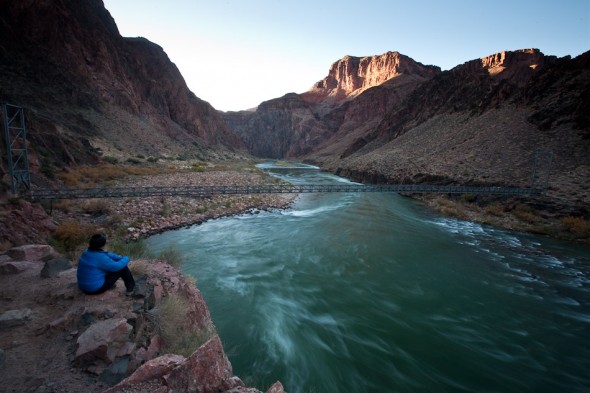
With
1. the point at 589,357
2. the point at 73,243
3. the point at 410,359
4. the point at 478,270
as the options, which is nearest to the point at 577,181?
the point at 478,270

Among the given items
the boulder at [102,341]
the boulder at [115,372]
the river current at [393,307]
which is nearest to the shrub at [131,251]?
the river current at [393,307]

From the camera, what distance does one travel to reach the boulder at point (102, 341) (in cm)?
351

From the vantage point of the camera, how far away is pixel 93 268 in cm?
488

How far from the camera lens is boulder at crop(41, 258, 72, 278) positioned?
18.5 feet

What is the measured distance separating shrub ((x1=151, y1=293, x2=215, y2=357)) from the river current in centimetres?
185

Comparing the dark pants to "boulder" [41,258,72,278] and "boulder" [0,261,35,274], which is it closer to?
"boulder" [41,258,72,278]

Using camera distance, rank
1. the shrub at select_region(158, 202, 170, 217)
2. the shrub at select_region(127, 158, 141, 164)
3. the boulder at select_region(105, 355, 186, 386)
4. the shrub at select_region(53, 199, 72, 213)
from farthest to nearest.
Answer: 1. the shrub at select_region(127, 158, 141, 164)
2. the shrub at select_region(158, 202, 170, 217)
3. the shrub at select_region(53, 199, 72, 213)
4. the boulder at select_region(105, 355, 186, 386)

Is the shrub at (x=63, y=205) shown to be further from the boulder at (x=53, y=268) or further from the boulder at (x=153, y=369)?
the boulder at (x=153, y=369)

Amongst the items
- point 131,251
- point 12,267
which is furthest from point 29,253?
point 131,251

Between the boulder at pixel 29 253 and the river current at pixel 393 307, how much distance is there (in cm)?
444

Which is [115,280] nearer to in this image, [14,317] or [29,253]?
[14,317]

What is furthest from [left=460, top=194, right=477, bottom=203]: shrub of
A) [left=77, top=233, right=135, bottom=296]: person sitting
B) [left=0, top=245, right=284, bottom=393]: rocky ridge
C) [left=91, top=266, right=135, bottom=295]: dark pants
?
[left=77, top=233, right=135, bottom=296]: person sitting

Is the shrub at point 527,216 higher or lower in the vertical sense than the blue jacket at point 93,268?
higher

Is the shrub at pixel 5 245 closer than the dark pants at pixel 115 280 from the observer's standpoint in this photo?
No
